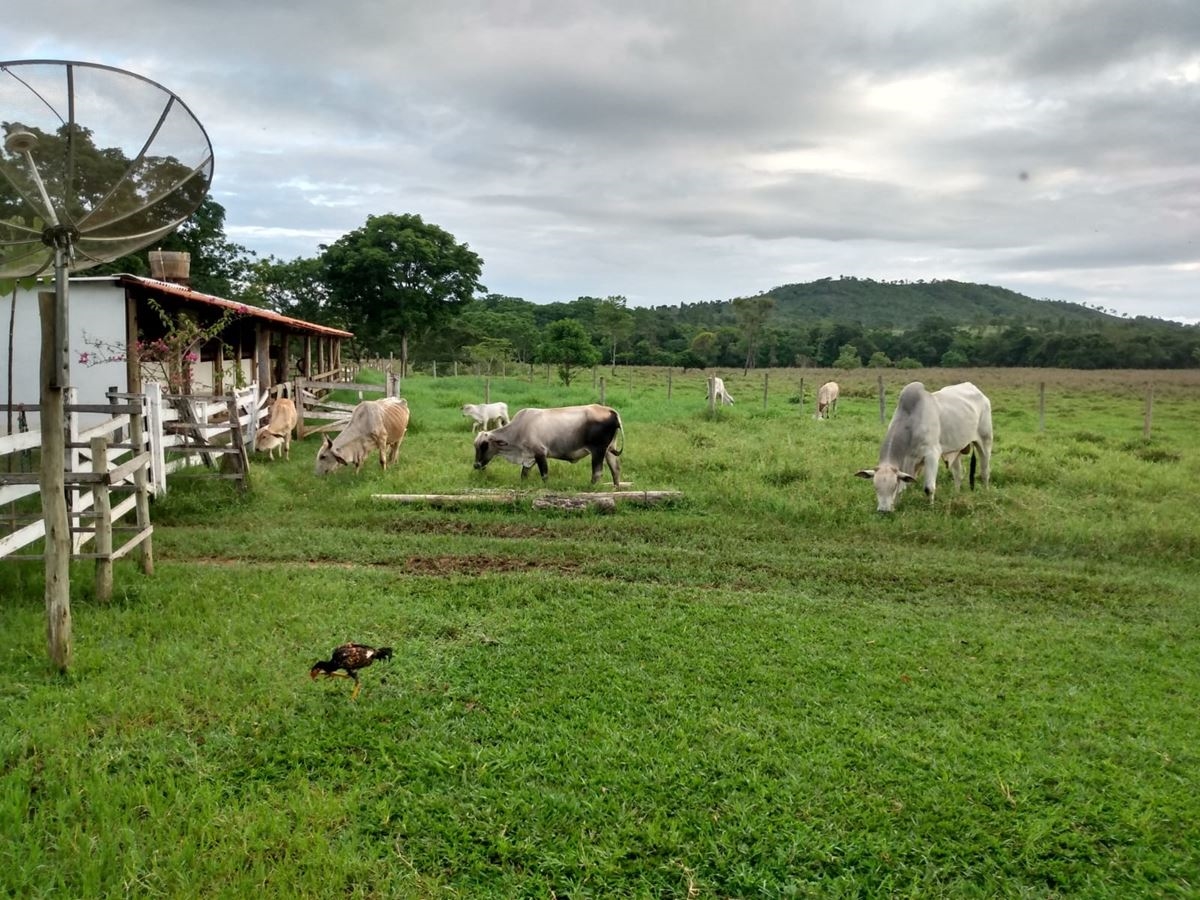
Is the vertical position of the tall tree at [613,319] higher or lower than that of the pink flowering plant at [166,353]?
higher

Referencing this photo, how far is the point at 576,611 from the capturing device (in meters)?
6.19

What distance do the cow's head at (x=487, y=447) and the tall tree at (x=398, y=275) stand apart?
27821mm

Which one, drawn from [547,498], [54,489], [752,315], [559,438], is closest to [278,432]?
[559,438]

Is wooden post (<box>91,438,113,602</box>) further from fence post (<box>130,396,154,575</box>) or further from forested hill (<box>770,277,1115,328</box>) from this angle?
forested hill (<box>770,277,1115,328</box>)

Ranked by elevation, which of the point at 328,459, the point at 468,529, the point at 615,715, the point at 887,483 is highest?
the point at 887,483

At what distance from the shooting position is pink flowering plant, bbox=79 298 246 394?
12.7 meters

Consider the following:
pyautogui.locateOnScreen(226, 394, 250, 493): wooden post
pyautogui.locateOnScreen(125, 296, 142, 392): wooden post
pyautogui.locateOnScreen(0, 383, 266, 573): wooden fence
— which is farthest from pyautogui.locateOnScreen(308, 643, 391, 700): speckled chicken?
pyautogui.locateOnScreen(125, 296, 142, 392): wooden post

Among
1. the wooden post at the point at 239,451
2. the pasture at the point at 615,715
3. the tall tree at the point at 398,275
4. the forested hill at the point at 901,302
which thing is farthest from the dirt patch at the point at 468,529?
the forested hill at the point at 901,302

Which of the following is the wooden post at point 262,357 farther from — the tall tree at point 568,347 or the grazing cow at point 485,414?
the tall tree at point 568,347

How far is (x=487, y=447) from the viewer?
1184cm

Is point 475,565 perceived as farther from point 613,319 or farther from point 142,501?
point 613,319

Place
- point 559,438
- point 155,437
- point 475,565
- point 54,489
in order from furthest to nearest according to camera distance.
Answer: point 559,438 < point 155,437 < point 475,565 < point 54,489

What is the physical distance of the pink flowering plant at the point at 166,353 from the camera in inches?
498

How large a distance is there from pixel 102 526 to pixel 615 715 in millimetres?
4316
